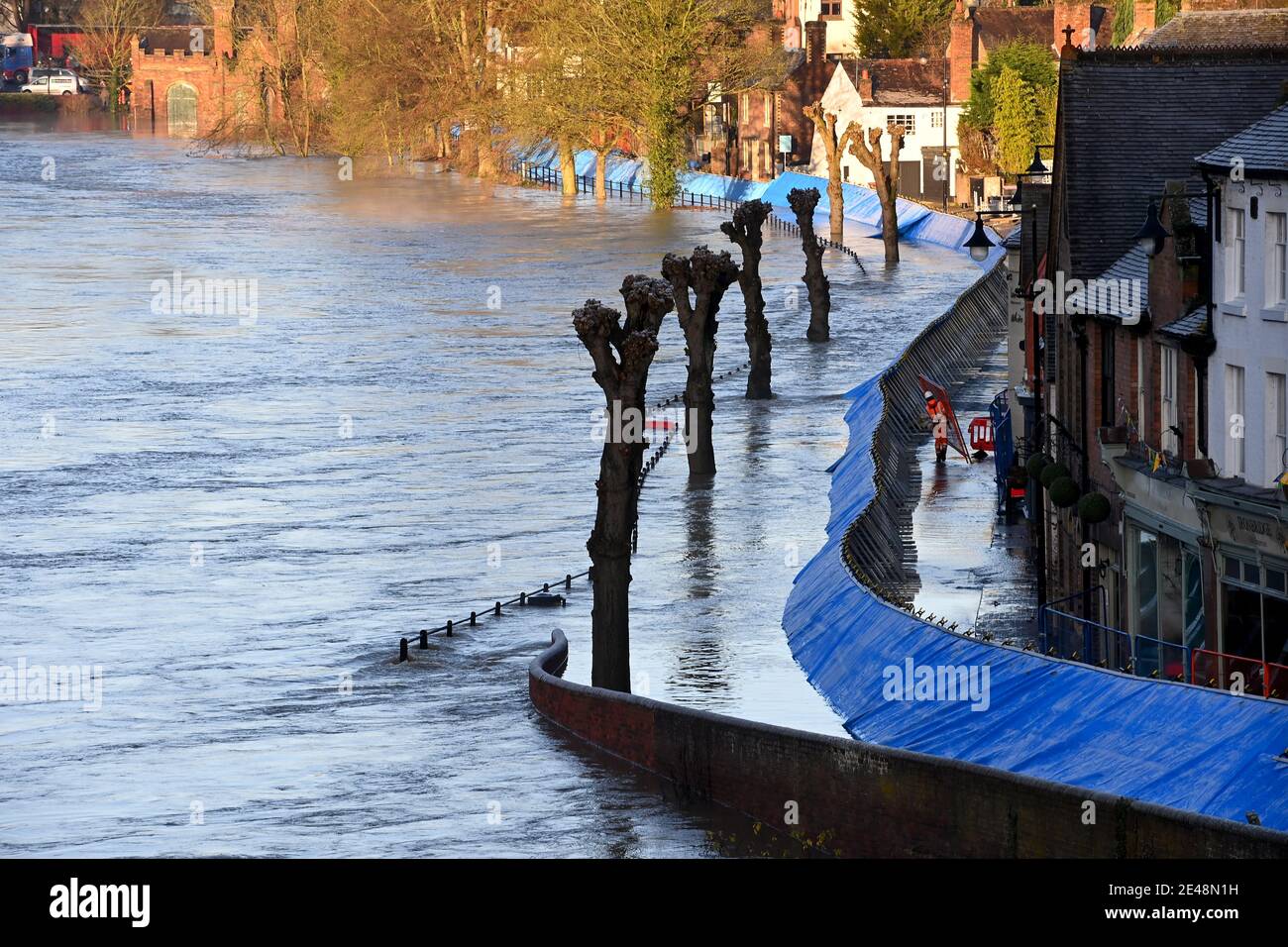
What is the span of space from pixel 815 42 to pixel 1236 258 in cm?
12406

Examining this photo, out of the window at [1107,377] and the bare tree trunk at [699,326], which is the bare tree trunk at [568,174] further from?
the window at [1107,377]

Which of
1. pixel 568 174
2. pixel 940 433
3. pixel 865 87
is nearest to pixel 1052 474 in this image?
pixel 940 433

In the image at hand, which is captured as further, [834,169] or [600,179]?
[600,179]

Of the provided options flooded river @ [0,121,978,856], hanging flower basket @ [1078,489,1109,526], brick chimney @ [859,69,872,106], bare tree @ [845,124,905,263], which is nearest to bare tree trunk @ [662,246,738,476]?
flooded river @ [0,121,978,856]

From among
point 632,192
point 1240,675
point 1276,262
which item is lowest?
point 1240,675

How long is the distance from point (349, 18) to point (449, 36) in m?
8.42

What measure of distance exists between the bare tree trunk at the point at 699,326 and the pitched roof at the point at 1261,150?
89.2 feet

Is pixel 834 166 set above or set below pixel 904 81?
below

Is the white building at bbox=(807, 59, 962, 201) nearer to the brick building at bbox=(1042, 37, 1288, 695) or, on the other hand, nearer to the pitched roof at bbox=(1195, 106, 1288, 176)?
the brick building at bbox=(1042, 37, 1288, 695)

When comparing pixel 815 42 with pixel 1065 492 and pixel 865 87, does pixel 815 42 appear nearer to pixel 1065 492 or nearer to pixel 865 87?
pixel 865 87

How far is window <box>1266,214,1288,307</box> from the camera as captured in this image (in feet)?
98.4

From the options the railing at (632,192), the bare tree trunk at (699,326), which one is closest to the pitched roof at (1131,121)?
the bare tree trunk at (699,326)

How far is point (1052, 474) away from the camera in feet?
125
